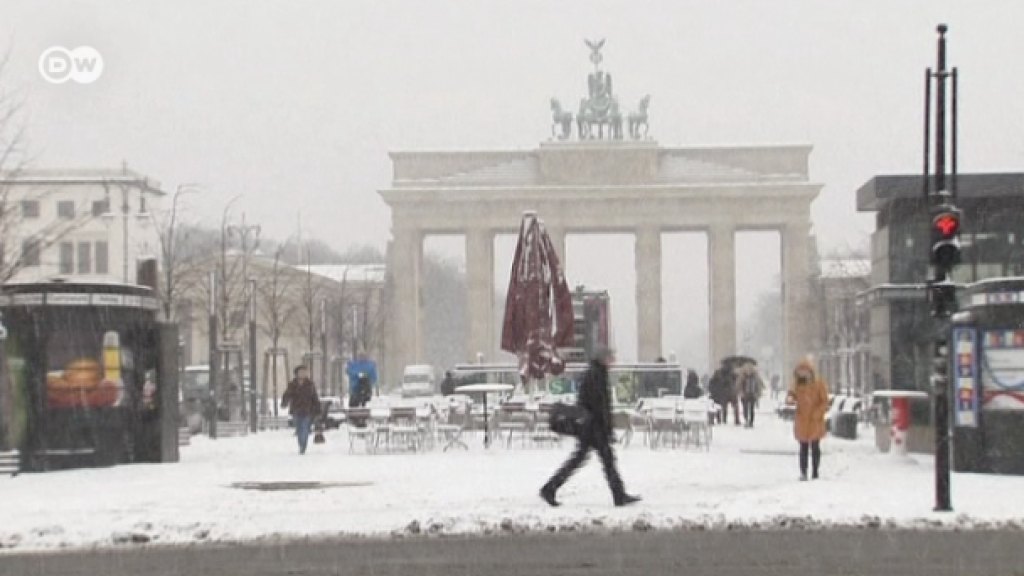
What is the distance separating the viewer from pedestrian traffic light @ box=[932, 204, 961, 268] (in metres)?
19.4

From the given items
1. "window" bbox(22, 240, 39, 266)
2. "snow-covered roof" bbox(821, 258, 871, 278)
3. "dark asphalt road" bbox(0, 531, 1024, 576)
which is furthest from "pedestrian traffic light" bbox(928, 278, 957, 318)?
"snow-covered roof" bbox(821, 258, 871, 278)

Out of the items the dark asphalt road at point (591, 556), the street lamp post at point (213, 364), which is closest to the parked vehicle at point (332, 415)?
the street lamp post at point (213, 364)

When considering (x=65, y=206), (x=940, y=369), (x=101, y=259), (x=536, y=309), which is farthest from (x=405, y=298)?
(x=940, y=369)

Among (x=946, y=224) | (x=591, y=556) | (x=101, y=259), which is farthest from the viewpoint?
(x=101, y=259)

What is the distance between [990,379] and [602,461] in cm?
695

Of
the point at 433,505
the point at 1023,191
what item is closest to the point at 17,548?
the point at 433,505

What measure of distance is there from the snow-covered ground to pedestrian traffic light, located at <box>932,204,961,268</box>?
8.60 feet

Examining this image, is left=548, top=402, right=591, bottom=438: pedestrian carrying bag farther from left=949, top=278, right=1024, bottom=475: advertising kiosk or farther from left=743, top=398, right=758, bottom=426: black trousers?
left=743, top=398, right=758, bottom=426: black trousers

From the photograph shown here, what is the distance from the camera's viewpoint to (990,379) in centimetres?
2369

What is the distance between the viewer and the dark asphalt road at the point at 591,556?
47.5 feet

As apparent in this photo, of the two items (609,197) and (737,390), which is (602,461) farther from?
(609,197)

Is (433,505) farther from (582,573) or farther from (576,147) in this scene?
(576,147)

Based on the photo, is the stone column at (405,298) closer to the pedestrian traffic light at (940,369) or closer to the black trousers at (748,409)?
the black trousers at (748,409)

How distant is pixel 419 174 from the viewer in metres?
91.2
